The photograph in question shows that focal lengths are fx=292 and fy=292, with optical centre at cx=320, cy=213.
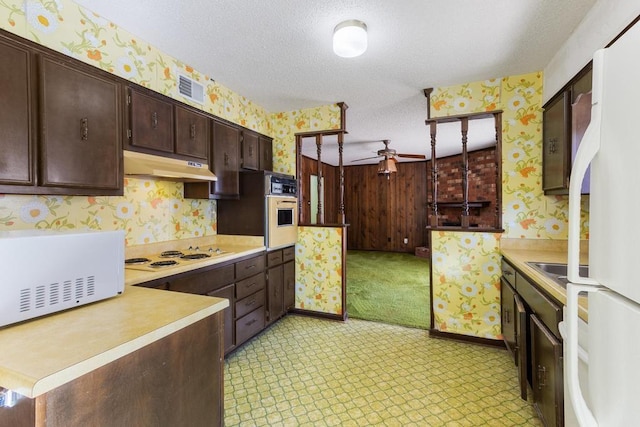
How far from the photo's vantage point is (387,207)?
7.47 metres

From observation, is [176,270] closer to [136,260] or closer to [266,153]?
[136,260]

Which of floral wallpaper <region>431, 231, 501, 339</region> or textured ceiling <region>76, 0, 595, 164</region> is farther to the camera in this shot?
floral wallpaper <region>431, 231, 501, 339</region>

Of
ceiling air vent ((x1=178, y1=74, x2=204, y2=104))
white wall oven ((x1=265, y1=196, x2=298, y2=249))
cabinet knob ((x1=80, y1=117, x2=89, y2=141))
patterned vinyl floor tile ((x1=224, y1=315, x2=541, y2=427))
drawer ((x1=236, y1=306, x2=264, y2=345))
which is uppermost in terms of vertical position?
ceiling air vent ((x1=178, y1=74, x2=204, y2=104))

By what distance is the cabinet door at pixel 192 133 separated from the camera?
2367 mm

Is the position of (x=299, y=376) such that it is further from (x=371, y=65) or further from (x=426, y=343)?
(x=371, y=65)

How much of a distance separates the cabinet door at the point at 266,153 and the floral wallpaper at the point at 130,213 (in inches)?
30.2

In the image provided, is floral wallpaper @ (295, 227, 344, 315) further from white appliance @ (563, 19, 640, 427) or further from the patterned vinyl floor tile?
white appliance @ (563, 19, 640, 427)

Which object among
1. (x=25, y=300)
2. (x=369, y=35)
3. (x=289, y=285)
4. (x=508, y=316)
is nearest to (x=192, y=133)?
(x=369, y=35)

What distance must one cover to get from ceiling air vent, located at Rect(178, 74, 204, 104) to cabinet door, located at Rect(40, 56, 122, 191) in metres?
0.62

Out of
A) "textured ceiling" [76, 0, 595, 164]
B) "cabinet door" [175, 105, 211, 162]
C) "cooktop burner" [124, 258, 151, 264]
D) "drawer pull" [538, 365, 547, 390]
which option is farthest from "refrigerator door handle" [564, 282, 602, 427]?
"cabinet door" [175, 105, 211, 162]

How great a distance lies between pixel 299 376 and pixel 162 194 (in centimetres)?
189

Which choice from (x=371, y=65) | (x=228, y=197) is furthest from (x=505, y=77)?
(x=228, y=197)

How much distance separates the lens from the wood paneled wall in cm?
716

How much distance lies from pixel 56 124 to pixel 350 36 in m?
1.76
